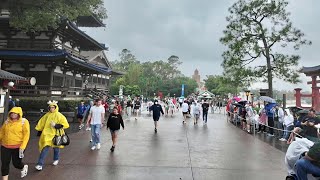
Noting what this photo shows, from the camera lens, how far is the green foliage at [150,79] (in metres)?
68.2

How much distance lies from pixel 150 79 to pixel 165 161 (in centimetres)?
6841

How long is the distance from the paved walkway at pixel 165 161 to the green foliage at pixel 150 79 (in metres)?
48.3

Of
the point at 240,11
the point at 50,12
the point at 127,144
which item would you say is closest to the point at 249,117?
the point at 127,144

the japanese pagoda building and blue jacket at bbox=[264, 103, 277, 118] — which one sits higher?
the japanese pagoda building

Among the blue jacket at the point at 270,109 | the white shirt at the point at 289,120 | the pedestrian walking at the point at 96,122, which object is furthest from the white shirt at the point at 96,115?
the blue jacket at the point at 270,109

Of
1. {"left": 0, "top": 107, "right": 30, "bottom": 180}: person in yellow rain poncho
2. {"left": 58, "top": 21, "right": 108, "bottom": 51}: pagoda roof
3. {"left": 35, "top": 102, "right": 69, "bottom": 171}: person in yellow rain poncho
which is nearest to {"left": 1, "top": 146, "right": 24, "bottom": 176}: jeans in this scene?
{"left": 0, "top": 107, "right": 30, "bottom": 180}: person in yellow rain poncho

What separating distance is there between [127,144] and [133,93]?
48147 millimetres

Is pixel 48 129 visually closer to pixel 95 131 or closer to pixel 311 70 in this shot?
pixel 95 131

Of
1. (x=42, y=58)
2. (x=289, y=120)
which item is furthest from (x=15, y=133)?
(x=42, y=58)

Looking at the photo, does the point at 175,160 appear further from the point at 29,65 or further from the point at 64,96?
the point at 29,65

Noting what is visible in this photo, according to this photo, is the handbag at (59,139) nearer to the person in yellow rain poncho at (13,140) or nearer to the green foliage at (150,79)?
the person in yellow rain poncho at (13,140)

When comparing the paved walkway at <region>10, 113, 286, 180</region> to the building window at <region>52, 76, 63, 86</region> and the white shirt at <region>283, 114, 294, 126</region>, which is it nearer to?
the white shirt at <region>283, 114, 294, 126</region>

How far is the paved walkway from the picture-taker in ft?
22.1

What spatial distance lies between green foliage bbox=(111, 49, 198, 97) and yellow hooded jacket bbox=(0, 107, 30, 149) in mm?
52808
